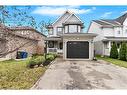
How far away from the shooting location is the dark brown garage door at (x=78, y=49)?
2730 cm

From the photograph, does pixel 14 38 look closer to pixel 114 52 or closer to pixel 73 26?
pixel 114 52

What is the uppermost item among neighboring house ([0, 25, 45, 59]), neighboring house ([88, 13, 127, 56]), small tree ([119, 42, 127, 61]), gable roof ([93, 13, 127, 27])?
gable roof ([93, 13, 127, 27])

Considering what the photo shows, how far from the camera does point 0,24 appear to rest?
7320 millimetres

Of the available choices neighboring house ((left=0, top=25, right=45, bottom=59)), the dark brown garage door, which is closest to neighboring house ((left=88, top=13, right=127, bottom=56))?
the dark brown garage door

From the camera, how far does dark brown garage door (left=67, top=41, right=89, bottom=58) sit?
27297 mm

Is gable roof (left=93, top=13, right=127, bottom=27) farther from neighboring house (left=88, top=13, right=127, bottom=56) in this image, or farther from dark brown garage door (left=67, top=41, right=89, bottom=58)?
dark brown garage door (left=67, top=41, right=89, bottom=58)

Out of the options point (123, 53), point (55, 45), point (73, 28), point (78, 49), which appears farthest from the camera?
point (55, 45)

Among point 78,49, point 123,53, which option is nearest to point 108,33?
point 78,49

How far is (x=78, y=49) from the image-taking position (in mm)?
27281
